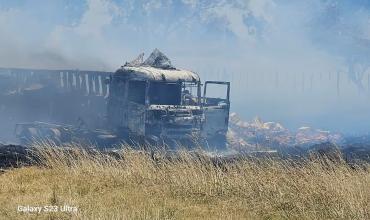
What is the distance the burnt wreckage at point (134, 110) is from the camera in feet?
52.1

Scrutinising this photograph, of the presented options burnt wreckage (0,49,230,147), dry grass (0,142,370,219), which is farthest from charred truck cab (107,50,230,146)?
dry grass (0,142,370,219)

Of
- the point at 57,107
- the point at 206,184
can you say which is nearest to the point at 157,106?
the point at 57,107

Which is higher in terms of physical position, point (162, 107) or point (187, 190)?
point (162, 107)

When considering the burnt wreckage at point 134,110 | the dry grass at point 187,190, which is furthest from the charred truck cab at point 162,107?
the dry grass at point 187,190

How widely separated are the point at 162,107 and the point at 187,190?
9.25m

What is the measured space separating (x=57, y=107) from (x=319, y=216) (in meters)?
17.3

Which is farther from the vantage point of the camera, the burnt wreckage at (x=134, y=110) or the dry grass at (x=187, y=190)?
the burnt wreckage at (x=134, y=110)

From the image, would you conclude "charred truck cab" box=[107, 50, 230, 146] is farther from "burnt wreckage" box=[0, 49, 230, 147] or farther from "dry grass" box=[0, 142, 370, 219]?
"dry grass" box=[0, 142, 370, 219]

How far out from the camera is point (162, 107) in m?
15.9

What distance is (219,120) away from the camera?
57.5ft

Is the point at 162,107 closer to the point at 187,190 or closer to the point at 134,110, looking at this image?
the point at 134,110

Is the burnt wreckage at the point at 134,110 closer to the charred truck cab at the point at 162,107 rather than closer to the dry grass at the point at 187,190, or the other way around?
the charred truck cab at the point at 162,107

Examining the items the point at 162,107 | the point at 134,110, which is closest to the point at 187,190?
the point at 162,107

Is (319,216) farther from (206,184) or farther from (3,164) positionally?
(3,164)
